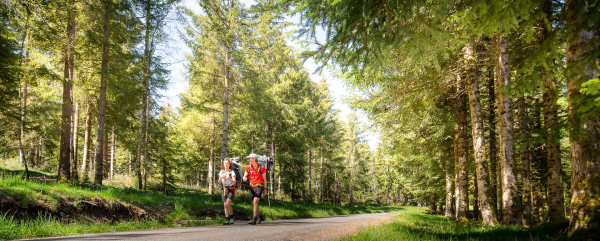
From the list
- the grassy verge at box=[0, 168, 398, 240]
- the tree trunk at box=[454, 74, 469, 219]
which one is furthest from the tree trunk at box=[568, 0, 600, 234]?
the grassy verge at box=[0, 168, 398, 240]

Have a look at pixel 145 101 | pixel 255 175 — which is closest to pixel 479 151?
pixel 255 175

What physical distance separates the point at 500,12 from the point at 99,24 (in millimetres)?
13412

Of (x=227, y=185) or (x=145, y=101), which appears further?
(x=145, y=101)

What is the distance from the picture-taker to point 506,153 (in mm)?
7383

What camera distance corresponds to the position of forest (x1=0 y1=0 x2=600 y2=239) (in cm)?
401

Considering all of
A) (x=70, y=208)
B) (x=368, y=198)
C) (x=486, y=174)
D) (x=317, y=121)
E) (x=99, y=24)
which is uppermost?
(x=99, y=24)

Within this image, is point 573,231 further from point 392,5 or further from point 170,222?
point 170,222

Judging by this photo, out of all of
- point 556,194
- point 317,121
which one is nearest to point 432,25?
point 556,194

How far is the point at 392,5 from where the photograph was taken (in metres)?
3.96

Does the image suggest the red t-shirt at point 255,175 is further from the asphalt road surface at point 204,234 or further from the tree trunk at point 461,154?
the tree trunk at point 461,154

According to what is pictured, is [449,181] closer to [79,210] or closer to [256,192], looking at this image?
[256,192]

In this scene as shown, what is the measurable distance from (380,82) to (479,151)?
4140 mm

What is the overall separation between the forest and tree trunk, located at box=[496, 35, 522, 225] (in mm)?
33

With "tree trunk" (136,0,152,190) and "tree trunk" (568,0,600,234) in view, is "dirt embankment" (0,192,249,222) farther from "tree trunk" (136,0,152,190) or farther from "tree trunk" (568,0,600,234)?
"tree trunk" (568,0,600,234)
